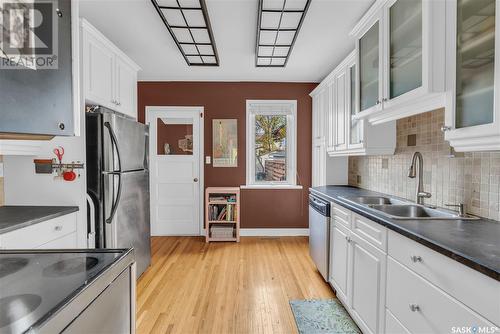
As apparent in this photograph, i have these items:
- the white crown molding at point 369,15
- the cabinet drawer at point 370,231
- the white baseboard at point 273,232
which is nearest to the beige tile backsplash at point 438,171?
the cabinet drawer at point 370,231

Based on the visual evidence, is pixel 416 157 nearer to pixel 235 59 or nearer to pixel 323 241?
pixel 323 241

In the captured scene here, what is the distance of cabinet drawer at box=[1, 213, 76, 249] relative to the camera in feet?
5.08

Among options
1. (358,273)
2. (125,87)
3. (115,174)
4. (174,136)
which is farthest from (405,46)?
(174,136)

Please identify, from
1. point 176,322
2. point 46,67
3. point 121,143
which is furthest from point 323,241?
point 46,67

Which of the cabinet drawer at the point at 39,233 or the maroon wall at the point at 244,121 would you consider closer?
the cabinet drawer at the point at 39,233

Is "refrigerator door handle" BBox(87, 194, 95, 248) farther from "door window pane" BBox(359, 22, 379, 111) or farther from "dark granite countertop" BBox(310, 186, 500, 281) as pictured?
"door window pane" BBox(359, 22, 379, 111)

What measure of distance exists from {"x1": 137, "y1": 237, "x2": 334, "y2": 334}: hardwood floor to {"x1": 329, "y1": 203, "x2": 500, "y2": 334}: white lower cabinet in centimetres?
56

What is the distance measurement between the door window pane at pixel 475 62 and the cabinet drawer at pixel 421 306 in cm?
76

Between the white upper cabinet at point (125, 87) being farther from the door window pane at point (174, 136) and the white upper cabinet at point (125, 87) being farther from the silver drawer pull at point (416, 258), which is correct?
the silver drawer pull at point (416, 258)

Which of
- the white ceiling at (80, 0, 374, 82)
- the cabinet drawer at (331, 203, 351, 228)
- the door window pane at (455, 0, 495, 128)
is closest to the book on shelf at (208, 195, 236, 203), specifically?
the white ceiling at (80, 0, 374, 82)

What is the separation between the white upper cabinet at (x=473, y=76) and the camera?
1180 mm

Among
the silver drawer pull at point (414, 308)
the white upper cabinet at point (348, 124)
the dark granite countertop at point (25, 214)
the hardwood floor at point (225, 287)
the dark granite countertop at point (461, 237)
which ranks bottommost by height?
the hardwood floor at point (225, 287)

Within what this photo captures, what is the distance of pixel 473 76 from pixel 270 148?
10.8 ft

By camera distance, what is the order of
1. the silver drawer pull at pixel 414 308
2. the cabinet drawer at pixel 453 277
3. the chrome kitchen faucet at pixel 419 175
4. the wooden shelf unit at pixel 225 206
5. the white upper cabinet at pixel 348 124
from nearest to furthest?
the cabinet drawer at pixel 453 277 → the silver drawer pull at pixel 414 308 → the chrome kitchen faucet at pixel 419 175 → the white upper cabinet at pixel 348 124 → the wooden shelf unit at pixel 225 206
